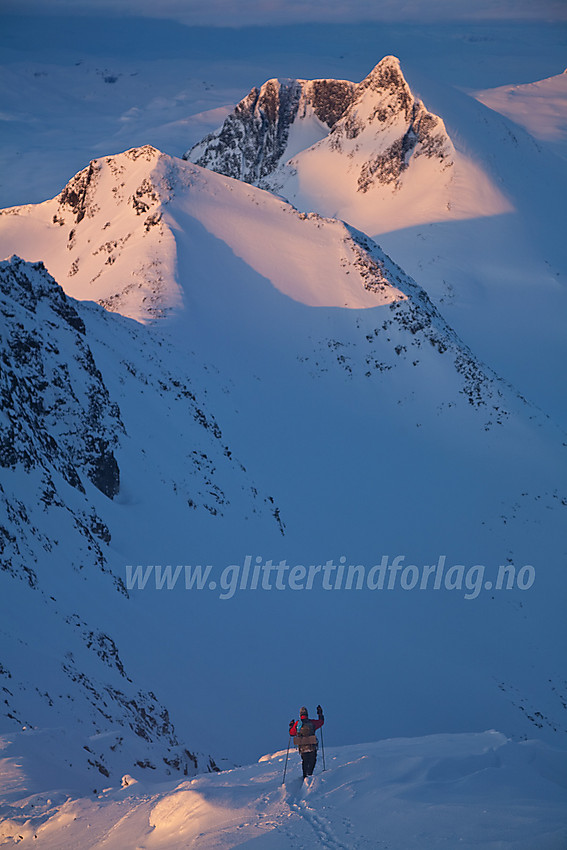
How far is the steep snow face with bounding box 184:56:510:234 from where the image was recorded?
9044cm

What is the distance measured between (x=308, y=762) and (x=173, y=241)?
41.3 metres

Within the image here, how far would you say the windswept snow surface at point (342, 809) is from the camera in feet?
25.9

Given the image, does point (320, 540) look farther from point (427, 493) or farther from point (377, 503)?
point (427, 493)

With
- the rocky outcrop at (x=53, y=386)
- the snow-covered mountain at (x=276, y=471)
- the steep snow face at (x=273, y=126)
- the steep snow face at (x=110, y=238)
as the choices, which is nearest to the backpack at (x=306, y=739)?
the snow-covered mountain at (x=276, y=471)

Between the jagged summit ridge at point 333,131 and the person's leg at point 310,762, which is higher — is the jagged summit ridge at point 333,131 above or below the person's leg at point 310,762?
above

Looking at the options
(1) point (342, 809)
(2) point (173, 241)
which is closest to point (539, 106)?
(2) point (173, 241)

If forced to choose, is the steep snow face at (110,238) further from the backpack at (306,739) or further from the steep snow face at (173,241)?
the backpack at (306,739)

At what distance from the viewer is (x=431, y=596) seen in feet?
102

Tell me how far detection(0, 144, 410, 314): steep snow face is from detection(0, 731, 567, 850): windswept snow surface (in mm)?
34422

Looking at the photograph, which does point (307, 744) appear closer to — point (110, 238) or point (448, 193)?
point (110, 238)

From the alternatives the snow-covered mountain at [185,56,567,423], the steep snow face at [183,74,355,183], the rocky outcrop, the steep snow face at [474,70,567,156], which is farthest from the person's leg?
the steep snow face at [183,74,355,183]

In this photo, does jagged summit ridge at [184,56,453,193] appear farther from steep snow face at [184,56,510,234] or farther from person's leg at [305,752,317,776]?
person's leg at [305,752,317,776]

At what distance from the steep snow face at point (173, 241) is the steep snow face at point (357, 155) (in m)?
37.1

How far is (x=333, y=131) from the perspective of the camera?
110 m
